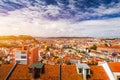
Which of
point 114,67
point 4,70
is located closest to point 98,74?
point 114,67

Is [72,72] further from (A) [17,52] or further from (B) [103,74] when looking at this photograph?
(A) [17,52]

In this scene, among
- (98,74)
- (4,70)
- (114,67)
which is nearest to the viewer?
(98,74)

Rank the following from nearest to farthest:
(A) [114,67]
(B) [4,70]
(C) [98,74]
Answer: (C) [98,74]
(A) [114,67]
(B) [4,70]

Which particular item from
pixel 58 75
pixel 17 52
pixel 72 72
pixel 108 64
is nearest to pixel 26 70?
pixel 58 75

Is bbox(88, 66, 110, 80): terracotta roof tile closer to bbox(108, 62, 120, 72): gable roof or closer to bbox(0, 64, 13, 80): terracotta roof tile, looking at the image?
bbox(108, 62, 120, 72): gable roof

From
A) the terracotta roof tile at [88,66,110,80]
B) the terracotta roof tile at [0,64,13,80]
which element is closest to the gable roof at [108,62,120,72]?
the terracotta roof tile at [88,66,110,80]

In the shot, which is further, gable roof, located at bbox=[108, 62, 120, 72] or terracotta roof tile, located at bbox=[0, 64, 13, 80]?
gable roof, located at bbox=[108, 62, 120, 72]

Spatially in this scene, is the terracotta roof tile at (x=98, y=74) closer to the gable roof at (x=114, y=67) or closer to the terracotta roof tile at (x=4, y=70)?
the gable roof at (x=114, y=67)

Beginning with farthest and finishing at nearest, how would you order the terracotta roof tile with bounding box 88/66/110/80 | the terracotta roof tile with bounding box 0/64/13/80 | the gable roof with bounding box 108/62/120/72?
the gable roof with bounding box 108/62/120/72, the terracotta roof tile with bounding box 88/66/110/80, the terracotta roof tile with bounding box 0/64/13/80

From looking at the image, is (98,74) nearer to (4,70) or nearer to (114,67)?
(114,67)

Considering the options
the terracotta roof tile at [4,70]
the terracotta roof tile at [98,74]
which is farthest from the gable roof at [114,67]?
the terracotta roof tile at [4,70]

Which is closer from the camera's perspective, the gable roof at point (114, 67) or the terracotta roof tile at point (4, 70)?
the terracotta roof tile at point (4, 70)
